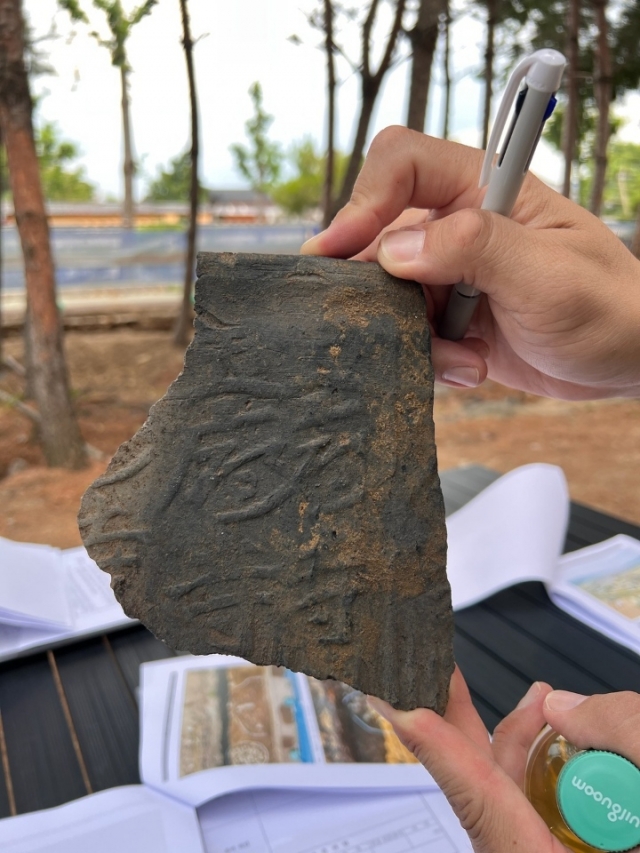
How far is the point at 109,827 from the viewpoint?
42.3 inches

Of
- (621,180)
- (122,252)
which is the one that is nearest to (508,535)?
(122,252)

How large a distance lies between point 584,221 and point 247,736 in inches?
42.9

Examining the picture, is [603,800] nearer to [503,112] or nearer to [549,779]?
[549,779]

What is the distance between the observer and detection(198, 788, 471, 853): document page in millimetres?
1069

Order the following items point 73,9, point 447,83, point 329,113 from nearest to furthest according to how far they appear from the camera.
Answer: point 73,9 < point 329,113 < point 447,83

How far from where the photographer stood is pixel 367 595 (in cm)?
97

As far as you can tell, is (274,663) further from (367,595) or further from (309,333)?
(309,333)

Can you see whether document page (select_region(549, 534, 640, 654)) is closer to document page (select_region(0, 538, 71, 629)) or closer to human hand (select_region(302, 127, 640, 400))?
human hand (select_region(302, 127, 640, 400))

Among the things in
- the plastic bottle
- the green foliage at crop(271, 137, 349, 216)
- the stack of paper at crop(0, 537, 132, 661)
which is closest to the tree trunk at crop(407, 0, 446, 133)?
the stack of paper at crop(0, 537, 132, 661)

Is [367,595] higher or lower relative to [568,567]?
higher

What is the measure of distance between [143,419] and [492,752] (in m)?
3.52

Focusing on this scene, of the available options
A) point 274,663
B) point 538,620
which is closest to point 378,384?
point 274,663

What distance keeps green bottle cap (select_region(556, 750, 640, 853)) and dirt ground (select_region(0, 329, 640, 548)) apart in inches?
102

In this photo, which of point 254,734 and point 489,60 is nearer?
point 254,734
